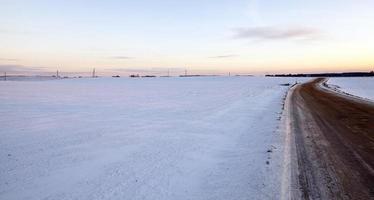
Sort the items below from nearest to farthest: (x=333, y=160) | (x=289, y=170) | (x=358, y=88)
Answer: (x=289, y=170)
(x=333, y=160)
(x=358, y=88)

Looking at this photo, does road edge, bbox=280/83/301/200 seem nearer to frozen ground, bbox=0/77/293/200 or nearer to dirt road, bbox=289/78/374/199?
dirt road, bbox=289/78/374/199

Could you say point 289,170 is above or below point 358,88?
above

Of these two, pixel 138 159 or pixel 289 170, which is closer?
pixel 289 170

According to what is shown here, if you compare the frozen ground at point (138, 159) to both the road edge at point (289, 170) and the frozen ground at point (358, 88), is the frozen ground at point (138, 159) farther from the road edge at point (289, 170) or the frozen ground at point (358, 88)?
the frozen ground at point (358, 88)

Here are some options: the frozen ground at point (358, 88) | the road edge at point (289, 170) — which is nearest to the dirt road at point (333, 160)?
the road edge at point (289, 170)

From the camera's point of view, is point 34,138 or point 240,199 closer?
point 240,199

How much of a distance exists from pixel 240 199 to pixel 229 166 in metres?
A: 2.02

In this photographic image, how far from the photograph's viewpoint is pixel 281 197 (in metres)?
5.37

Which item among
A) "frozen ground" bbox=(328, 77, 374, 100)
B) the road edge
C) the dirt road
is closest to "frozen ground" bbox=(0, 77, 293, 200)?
the road edge

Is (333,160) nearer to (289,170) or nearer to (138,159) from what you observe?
(289,170)

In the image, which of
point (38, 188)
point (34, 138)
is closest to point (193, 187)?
point (38, 188)

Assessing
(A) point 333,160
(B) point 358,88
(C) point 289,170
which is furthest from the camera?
(B) point 358,88

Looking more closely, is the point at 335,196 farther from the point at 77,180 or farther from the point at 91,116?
the point at 91,116

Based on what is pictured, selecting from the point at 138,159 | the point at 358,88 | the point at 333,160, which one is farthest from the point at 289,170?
the point at 358,88
